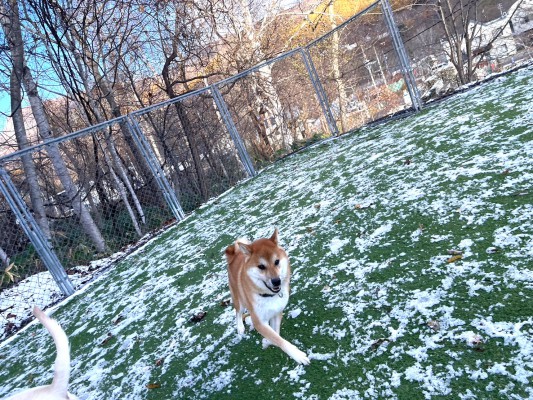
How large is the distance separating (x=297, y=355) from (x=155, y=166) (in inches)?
234

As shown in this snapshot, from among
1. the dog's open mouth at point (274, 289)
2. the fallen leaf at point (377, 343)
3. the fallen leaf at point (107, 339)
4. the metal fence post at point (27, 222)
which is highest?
the metal fence post at point (27, 222)

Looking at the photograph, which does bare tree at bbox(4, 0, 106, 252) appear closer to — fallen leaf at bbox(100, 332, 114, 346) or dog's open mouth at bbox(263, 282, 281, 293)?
fallen leaf at bbox(100, 332, 114, 346)

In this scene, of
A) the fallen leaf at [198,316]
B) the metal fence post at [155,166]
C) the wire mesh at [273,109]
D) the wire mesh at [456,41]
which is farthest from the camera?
the wire mesh at [273,109]

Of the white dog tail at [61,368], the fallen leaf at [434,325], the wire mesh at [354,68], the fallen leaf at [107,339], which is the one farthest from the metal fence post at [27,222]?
the wire mesh at [354,68]

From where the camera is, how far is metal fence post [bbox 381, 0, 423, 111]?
7.09m

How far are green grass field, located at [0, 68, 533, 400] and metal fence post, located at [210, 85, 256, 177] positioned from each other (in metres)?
3.24

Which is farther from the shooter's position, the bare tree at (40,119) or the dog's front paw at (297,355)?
the bare tree at (40,119)

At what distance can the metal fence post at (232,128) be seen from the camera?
327 inches

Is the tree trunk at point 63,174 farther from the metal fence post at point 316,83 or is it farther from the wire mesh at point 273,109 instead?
the metal fence post at point 316,83

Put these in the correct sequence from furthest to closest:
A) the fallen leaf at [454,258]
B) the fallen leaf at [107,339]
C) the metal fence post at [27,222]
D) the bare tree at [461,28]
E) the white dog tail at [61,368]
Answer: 1. the bare tree at [461,28]
2. the metal fence post at [27,222]
3. the fallen leaf at [107,339]
4. the fallen leaf at [454,258]
5. the white dog tail at [61,368]

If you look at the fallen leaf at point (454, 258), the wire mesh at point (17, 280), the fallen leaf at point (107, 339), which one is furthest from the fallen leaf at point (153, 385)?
the wire mesh at point (17, 280)

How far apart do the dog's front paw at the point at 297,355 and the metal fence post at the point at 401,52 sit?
668 centimetres

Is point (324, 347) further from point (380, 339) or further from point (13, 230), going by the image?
point (13, 230)

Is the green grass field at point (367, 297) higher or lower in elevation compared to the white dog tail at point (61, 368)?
lower
